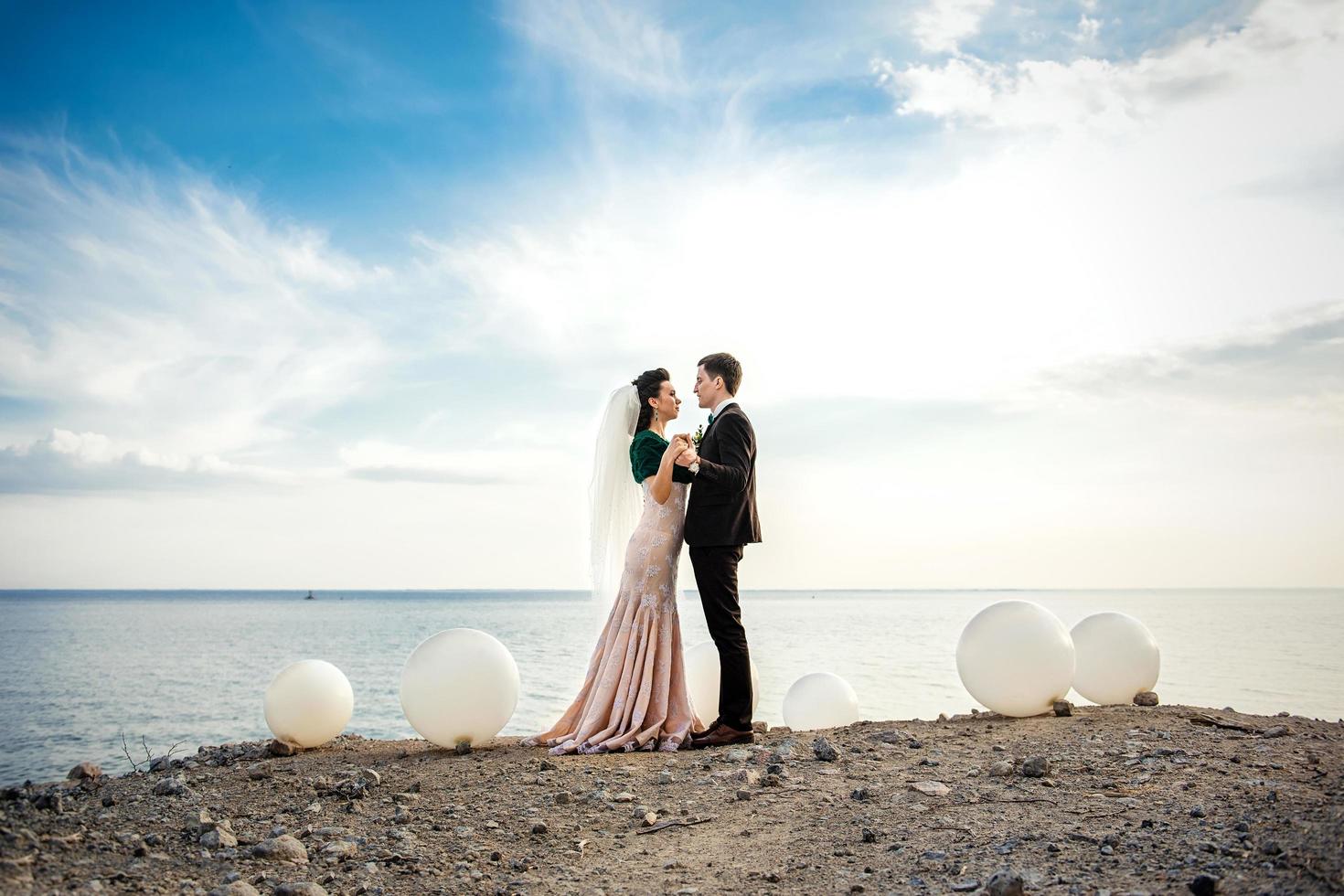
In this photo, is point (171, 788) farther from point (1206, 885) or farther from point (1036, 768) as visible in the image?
point (1206, 885)

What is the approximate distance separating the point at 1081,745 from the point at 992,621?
1.41 m

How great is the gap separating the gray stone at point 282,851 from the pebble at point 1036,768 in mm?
4038

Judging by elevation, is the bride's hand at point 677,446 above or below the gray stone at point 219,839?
above

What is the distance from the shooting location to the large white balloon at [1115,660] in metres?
7.48

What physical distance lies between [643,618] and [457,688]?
5.02 ft

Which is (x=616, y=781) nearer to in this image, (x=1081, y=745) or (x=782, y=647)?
(x=1081, y=745)

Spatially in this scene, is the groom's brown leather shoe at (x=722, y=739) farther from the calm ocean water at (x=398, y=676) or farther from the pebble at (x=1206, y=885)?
the pebble at (x=1206, y=885)

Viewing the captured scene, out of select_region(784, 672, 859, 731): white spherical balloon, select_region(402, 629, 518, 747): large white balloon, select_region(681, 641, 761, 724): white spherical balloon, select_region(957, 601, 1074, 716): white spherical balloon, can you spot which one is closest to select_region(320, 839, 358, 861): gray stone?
select_region(402, 629, 518, 747): large white balloon

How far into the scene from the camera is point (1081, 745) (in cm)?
593

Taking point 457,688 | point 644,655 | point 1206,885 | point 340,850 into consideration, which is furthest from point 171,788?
point 1206,885

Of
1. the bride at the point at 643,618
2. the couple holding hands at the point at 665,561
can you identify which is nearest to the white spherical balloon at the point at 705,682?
the couple holding hands at the point at 665,561

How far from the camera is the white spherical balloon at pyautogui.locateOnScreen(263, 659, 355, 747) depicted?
721cm

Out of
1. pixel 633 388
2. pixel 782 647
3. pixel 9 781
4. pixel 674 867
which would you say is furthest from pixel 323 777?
pixel 782 647

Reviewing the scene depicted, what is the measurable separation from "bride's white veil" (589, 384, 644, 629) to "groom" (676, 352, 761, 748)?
757 millimetres
